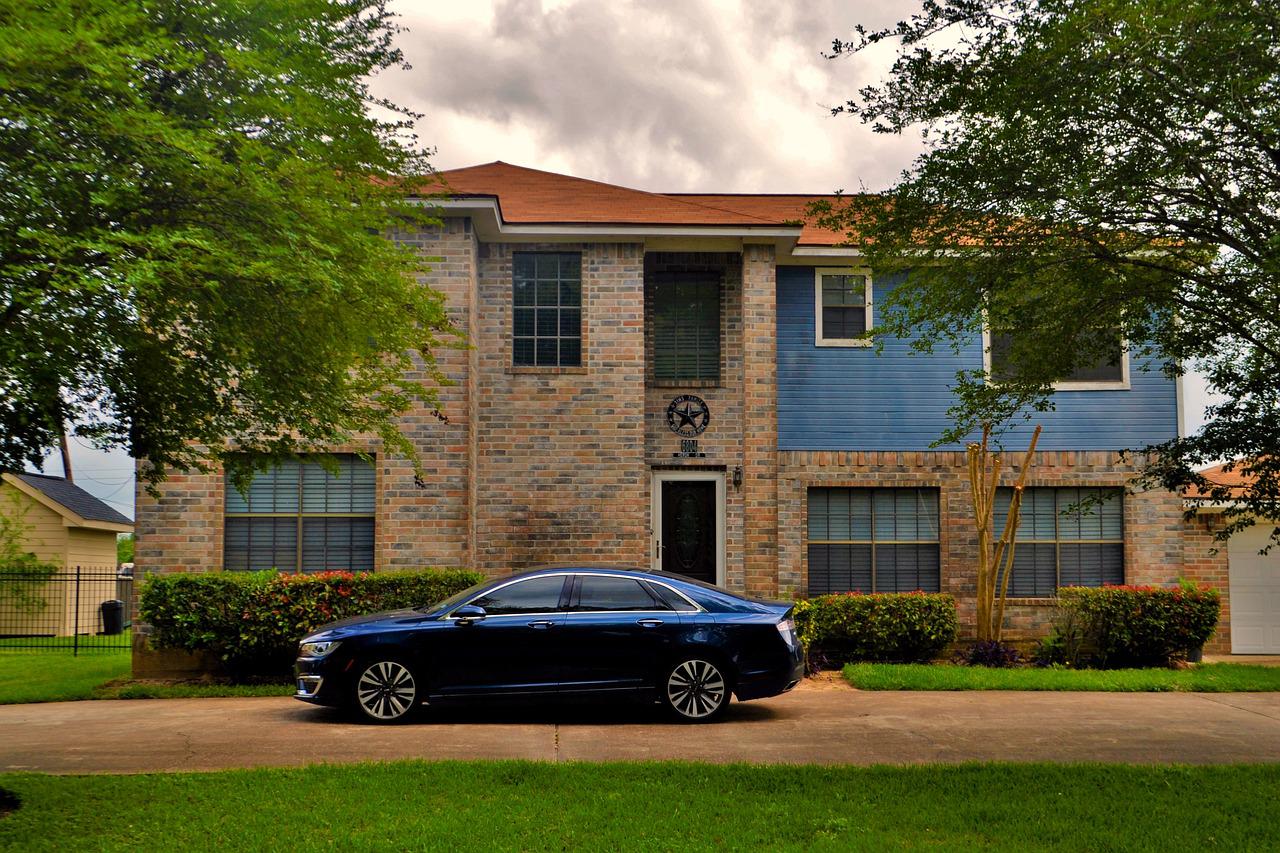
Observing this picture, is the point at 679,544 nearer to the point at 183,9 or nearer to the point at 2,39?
the point at 183,9

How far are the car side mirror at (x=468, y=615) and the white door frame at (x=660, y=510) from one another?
19.1 ft

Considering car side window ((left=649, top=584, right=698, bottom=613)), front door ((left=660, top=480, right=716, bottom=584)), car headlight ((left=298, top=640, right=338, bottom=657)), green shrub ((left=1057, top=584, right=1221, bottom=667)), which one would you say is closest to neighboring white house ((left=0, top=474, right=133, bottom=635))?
front door ((left=660, top=480, right=716, bottom=584))

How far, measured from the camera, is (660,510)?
15.7 m

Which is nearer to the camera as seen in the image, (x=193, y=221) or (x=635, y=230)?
(x=193, y=221)

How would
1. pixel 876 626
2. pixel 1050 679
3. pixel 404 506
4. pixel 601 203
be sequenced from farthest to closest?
pixel 601 203
pixel 876 626
pixel 404 506
pixel 1050 679

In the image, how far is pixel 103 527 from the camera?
2734 cm

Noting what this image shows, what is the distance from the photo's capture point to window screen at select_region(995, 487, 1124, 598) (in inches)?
627

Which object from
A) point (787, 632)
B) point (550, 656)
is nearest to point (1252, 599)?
point (787, 632)

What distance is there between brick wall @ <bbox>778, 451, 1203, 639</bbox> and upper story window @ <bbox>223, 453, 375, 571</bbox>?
5.96m

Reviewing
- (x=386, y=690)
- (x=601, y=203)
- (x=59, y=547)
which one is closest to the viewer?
(x=386, y=690)

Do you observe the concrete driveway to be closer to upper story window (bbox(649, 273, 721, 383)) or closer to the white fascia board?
upper story window (bbox(649, 273, 721, 383))

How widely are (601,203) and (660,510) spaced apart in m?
4.82

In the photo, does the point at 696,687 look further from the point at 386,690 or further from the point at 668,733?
the point at 386,690

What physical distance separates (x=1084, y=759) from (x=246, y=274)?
23.8 ft
